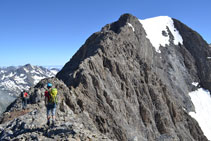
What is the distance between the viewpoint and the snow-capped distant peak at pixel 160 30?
88294 millimetres

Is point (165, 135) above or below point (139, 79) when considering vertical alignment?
below

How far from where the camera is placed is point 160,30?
94.6m

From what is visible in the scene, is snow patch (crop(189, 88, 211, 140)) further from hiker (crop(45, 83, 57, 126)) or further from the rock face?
hiker (crop(45, 83, 57, 126))

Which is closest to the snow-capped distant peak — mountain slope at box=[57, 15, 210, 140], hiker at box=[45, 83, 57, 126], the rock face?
mountain slope at box=[57, 15, 210, 140]

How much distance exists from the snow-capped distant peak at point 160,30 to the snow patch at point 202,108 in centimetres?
2217

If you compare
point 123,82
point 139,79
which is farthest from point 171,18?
point 123,82

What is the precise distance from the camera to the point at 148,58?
75188 millimetres

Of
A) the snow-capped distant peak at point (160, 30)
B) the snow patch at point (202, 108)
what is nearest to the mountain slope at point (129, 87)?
the snow patch at point (202, 108)

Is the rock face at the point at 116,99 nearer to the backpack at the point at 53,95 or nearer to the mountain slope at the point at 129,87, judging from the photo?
the mountain slope at the point at 129,87

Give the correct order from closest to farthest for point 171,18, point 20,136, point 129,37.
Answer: point 20,136 < point 129,37 < point 171,18

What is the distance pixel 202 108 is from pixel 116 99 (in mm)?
47208

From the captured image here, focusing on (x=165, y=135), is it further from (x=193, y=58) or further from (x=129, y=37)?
(x=193, y=58)

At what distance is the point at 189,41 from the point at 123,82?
197 feet

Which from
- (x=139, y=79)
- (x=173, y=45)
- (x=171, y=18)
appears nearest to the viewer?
(x=139, y=79)
